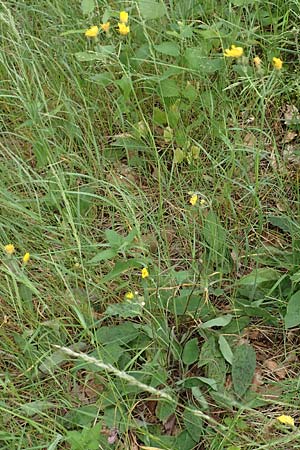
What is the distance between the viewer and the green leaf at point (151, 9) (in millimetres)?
1986

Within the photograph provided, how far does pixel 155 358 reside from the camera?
160cm

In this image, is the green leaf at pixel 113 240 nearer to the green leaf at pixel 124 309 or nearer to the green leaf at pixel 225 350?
the green leaf at pixel 124 309

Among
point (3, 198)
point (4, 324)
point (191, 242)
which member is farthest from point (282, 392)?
point (3, 198)

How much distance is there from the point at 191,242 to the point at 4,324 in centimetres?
59

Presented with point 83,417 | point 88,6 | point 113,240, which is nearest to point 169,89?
point 88,6

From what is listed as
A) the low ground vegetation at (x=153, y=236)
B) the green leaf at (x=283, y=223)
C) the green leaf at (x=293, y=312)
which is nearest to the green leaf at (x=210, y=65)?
the low ground vegetation at (x=153, y=236)

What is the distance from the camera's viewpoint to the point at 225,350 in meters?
1.65

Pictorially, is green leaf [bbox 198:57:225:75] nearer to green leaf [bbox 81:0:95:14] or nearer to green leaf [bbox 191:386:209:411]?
green leaf [bbox 81:0:95:14]

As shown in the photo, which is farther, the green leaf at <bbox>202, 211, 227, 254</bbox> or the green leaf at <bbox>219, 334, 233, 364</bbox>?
the green leaf at <bbox>202, 211, 227, 254</bbox>

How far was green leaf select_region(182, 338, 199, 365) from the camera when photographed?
5.42 feet

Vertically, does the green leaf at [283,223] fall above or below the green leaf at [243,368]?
above

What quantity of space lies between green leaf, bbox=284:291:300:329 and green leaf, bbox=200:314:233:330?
0.50ft

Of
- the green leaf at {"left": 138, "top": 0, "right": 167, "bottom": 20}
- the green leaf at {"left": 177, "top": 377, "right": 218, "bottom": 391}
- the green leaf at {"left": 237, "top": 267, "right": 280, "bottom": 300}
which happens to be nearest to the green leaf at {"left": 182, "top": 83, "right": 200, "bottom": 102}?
the green leaf at {"left": 138, "top": 0, "right": 167, "bottom": 20}

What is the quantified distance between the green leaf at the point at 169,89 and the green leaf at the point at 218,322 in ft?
2.37
